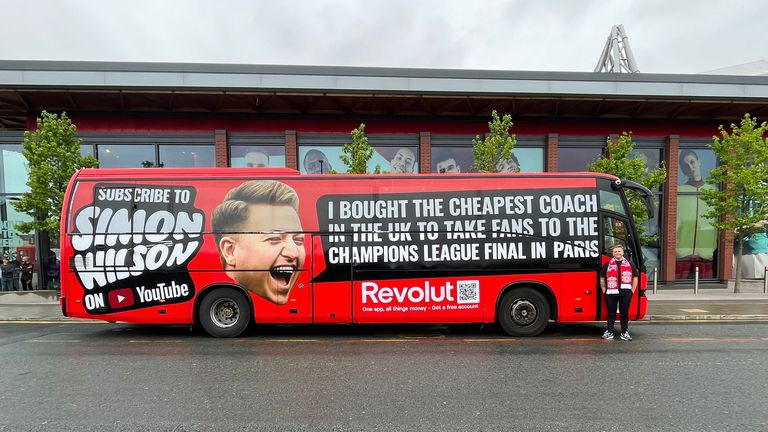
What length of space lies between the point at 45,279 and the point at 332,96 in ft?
41.9

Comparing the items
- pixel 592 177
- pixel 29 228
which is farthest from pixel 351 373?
pixel 29 228

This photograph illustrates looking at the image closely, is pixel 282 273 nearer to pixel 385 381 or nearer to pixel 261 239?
pixel 261 239

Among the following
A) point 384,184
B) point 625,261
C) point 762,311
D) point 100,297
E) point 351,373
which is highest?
point 384,184

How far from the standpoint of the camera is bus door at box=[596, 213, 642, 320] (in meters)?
7.22

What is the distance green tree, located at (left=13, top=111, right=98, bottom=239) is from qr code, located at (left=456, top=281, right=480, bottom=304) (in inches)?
473

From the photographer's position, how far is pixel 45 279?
1424 cm

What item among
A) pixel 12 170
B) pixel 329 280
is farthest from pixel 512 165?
pixel 12 170

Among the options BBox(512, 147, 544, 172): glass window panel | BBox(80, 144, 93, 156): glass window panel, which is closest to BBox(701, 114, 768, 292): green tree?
BBox(512, 147, 544, 172): glass window panel

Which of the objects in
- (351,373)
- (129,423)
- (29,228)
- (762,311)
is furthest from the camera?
(29,228)

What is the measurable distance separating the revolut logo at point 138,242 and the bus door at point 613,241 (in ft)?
25.0

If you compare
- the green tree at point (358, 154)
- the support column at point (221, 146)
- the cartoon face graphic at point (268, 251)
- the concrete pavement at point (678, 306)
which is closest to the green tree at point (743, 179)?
the concrete pavement at point (678, 306)

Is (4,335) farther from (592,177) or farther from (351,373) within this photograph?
(592,177)

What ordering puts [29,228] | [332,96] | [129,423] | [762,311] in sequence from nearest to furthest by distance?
[129,423]
[762,311]
[29,228]
[332,96]

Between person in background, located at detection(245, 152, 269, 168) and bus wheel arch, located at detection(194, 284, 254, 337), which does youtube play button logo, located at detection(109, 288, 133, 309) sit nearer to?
bus wheel arch, located at detection(194, 284, 254, 337)
